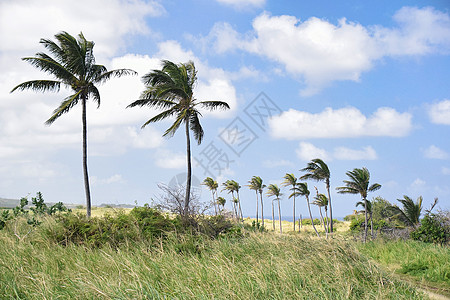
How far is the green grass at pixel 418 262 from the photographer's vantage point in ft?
30.1

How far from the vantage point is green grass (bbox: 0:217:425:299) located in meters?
5.25

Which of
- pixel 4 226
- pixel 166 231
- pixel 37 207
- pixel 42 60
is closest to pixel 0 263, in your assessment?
pixel 166 231

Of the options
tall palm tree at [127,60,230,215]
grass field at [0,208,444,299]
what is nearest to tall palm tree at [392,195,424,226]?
tall palm tree at [127,60,230,215]

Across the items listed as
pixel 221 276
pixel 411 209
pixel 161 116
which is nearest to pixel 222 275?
pixel 221 276

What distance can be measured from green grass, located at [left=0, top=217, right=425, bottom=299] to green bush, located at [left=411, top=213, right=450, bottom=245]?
2165cm

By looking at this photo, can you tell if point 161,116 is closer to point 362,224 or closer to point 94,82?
point 94,82

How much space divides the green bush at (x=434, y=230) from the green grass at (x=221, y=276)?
2165cm

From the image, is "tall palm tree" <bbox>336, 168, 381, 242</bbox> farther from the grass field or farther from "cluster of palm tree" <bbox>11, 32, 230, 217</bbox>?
the grass field

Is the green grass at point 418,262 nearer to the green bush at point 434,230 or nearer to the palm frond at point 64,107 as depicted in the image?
the green bush at point 434,230

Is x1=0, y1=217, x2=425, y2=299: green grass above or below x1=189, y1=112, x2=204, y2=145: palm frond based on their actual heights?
below

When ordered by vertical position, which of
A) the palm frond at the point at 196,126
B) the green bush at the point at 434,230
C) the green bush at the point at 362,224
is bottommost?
the green bush at the point at 362,224

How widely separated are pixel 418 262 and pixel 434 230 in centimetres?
1807

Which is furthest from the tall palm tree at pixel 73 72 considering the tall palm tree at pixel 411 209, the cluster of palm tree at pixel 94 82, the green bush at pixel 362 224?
the green bush at pixel 362 224

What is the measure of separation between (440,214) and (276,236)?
22688 mm
